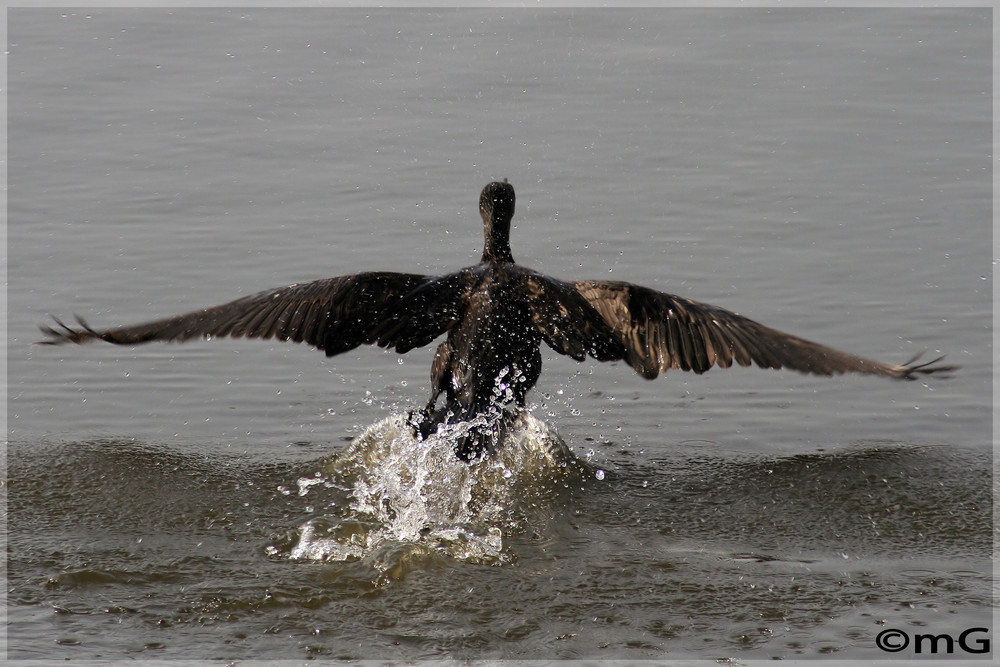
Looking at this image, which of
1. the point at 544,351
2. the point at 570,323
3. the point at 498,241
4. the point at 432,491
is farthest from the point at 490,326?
the point at 544,351

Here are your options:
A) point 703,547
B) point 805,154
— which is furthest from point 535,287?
point 805,154

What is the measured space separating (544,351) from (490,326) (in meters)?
1.60

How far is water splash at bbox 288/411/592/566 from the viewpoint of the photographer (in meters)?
5.72

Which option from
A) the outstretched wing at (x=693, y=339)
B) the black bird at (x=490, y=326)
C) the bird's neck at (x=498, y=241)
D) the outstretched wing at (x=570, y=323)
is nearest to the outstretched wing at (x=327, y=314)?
the black bird at (x=490, y=326)

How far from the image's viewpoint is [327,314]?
6.74 meters

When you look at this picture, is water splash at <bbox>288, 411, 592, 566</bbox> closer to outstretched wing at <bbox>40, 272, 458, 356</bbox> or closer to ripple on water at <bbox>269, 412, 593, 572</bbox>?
ripple on water at <bbox>269, 412, 593, 572</bbox>

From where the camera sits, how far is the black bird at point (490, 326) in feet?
21.6

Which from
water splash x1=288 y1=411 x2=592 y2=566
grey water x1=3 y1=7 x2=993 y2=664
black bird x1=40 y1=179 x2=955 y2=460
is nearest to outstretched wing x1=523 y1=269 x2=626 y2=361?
black bird x1=40 y1=179 x2=955 y2=460

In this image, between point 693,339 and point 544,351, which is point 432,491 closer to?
point 693,339

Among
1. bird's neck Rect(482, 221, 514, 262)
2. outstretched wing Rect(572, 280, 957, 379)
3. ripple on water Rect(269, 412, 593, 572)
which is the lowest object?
ripple on water Rect(269, 412, 593, 572)

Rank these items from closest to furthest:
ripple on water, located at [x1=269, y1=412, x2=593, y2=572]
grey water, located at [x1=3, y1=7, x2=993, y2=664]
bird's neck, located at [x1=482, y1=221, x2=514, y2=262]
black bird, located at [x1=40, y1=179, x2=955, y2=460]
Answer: grey water, located at [x1=3, y1=7, x2=993, y2=664], ripple on water, located at [x1=269, y1=412, x2=593, y2=572], black bird, located at [x1=40, y1=179, x2=955, y2=460], bird's neck, located at [x1=482, y1=221, x2=514, y2=262]

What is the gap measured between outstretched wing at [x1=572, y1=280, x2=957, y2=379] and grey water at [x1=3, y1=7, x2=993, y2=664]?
562 millimetres

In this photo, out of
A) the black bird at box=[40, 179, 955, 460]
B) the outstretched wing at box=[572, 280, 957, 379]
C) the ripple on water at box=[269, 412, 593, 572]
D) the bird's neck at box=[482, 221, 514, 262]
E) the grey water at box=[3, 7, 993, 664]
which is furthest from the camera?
the bird's neck at box=[482, 221, 514, 262]

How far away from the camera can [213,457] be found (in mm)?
6828
